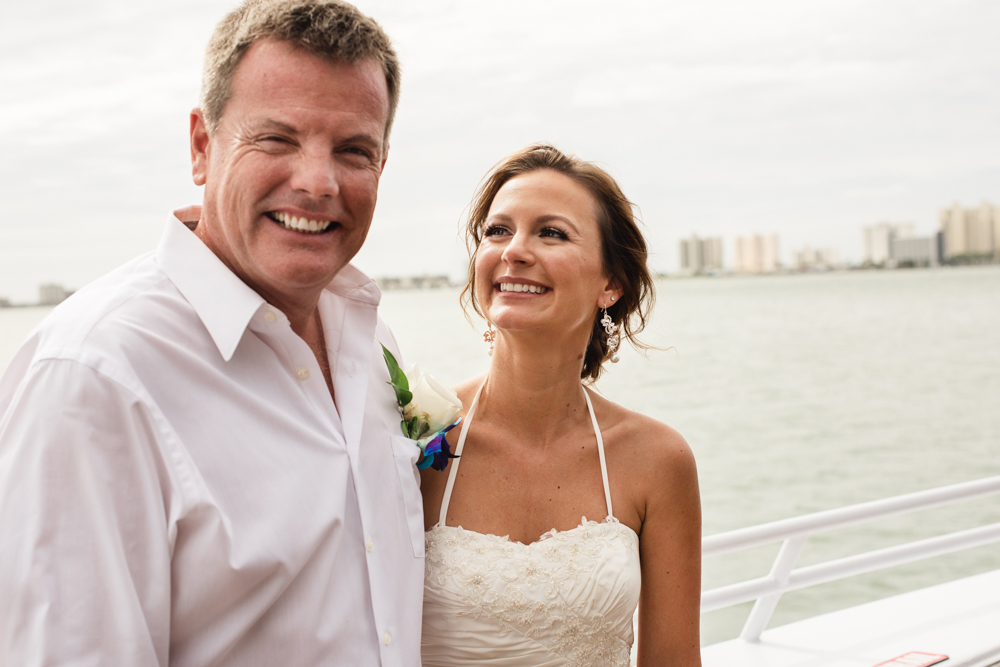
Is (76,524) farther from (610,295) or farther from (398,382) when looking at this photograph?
(610,295)

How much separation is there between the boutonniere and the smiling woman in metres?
0.30

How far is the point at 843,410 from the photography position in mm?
25797

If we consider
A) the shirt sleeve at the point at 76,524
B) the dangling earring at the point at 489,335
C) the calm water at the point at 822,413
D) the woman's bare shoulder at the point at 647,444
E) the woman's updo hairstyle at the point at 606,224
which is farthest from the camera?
the calm water at the point at 822,413

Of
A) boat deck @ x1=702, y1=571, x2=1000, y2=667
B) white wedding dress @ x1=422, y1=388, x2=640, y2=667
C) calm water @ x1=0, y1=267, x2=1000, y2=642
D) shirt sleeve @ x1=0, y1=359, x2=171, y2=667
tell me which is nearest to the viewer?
Result: shirt sleeve @ x1=0, y1=359, x2=171, y2=667

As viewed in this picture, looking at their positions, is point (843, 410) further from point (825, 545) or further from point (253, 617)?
point (253, 617)

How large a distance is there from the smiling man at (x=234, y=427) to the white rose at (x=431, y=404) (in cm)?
23

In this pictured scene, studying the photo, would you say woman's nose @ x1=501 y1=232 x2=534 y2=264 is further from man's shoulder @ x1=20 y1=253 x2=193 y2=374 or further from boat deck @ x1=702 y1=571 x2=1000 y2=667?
boat deck @ x1=702 y1=571 x2=1000 y2=667

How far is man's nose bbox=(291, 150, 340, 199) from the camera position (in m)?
1.43

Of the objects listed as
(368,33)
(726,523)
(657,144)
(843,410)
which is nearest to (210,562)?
(368,33)

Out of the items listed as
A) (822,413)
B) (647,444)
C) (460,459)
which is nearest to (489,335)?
(460,459)

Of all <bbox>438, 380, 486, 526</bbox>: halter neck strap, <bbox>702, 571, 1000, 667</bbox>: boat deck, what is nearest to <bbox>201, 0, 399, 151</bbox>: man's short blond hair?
<bbox>438, 380, 486, 526</bbox>: halter neck strap

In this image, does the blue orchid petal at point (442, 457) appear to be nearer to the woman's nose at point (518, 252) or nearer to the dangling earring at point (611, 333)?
the woman's nose at point (518, 252)

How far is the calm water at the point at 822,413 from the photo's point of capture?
1247 cm

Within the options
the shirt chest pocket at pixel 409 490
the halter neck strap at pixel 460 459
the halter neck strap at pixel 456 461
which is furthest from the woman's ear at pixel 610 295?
the shirt chest pocket at pixel 409 490
